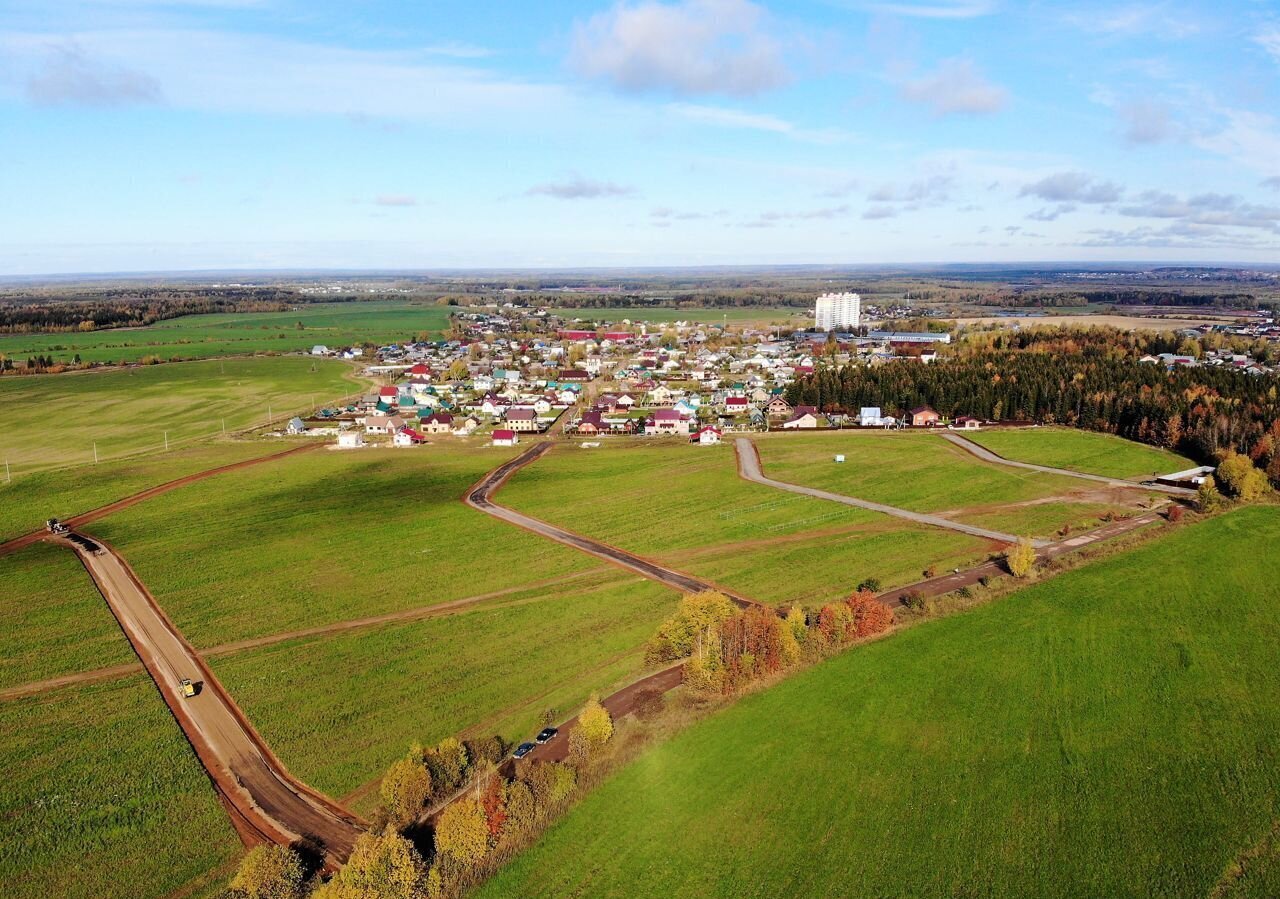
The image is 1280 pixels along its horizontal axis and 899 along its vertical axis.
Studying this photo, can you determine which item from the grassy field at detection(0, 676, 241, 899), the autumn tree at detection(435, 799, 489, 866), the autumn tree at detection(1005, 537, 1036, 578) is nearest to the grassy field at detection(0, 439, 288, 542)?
the grassy field at detection(0, 676, 241, 899)

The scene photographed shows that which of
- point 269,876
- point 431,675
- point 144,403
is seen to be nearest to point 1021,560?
point 431,675

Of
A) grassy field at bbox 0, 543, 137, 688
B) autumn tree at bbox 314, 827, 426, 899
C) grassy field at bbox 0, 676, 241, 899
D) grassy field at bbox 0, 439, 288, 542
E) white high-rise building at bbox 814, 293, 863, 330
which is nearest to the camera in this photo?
autumn tree at bbox 314, 827, 426, 899

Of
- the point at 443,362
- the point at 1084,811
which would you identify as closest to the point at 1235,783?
the point at 1084,811

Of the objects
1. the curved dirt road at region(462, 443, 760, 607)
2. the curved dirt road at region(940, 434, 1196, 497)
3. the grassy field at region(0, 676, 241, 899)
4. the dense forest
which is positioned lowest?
the grassy field at region(0, 676, 241, 899)

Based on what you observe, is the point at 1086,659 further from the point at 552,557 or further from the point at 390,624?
the point at 390,624

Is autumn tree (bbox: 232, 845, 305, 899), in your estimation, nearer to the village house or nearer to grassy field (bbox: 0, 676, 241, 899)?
grassy field (bbox: 0, 676, 241, 899)

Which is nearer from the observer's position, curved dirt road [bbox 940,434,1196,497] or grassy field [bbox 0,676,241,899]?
grassy field [bbox 0,676,241,899]
